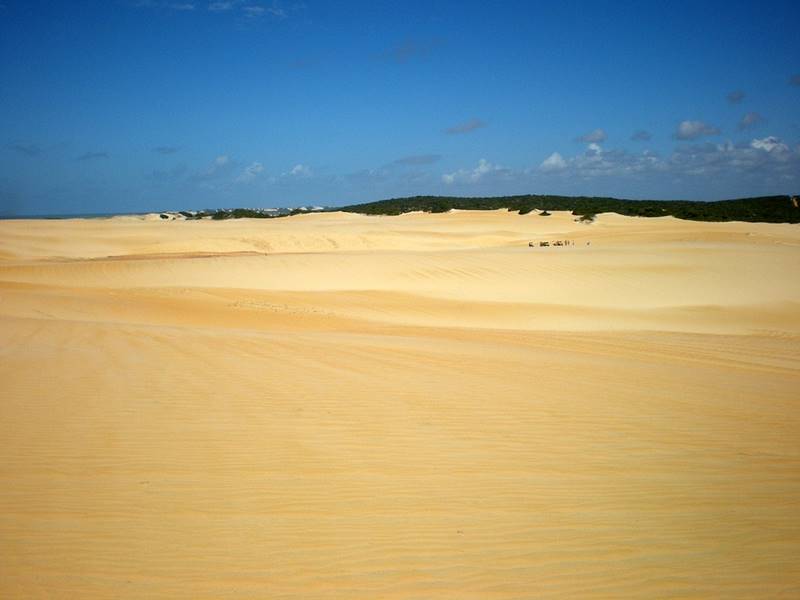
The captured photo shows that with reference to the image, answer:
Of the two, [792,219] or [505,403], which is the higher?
[792,219]

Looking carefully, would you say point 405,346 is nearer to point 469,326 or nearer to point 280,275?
point 469,326

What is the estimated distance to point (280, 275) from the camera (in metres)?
20.7

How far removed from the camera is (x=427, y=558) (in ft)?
11.5

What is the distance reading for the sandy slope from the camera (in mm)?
3373

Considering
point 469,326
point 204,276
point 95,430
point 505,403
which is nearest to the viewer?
point 95,430

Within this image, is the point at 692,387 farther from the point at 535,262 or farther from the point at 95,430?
the point at 535,262

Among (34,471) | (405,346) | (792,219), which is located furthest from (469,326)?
(792,219)

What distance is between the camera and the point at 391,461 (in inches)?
192

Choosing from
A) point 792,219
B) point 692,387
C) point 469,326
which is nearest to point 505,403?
point 692,387

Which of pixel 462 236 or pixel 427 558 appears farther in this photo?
pixel 462 236

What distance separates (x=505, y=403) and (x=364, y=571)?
3516 millimetres

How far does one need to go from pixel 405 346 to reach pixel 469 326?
15.0 feet

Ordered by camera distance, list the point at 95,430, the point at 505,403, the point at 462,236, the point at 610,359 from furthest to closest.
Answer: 1. the point at 462,236
2. the point at 610,359
3. the point at 505,403
4. the point at 95,430

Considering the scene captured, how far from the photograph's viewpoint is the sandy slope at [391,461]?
3373 mm
